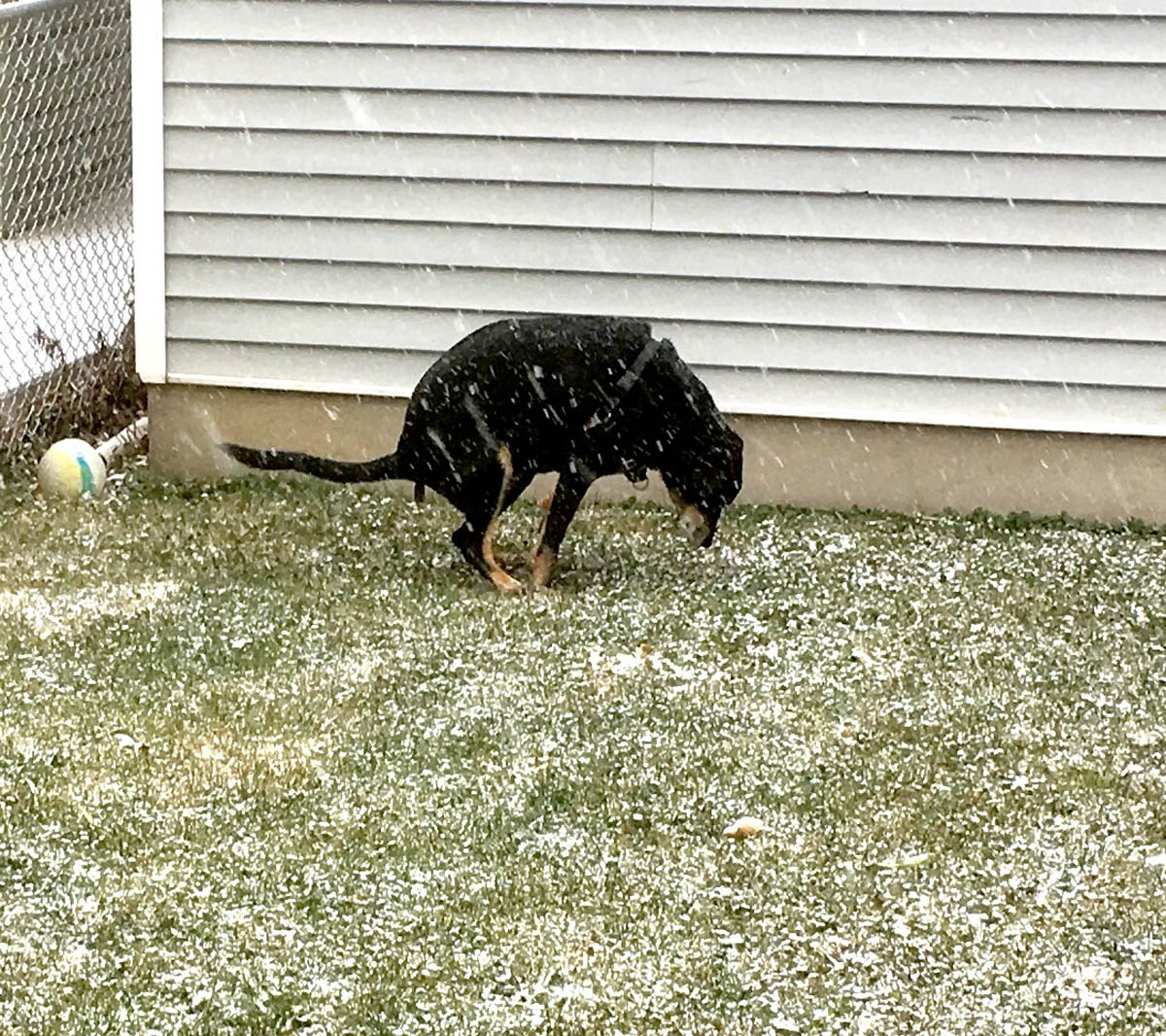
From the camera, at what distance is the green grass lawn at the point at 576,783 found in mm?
3998

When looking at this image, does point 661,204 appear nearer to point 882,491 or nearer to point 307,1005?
point 882,491

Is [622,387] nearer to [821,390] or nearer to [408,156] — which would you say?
[821,390]

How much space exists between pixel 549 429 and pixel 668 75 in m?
1.92

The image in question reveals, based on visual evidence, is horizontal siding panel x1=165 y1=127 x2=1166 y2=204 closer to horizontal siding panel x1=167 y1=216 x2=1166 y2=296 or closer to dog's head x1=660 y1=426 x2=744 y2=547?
horizontal siding panel x1=167 y1=216 x2=1166 y2=296

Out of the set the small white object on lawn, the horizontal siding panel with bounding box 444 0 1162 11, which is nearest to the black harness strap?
the horizontal siding panel with bounding box 444 0 1162 11

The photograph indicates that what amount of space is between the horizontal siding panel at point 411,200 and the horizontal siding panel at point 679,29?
1.88 ft

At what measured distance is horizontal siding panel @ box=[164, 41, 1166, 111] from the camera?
7637 mm

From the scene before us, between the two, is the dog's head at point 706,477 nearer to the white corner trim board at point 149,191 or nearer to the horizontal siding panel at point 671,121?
the horizontal siding panel at point 671,121

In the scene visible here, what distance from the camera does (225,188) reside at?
823cm

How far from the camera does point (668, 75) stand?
785 cm

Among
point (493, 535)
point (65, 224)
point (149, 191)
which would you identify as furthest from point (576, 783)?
point (65, 224)

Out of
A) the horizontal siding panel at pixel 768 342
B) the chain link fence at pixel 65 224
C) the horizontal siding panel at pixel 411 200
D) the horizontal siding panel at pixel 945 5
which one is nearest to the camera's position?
the horizontal siding panel at pixel 945 5

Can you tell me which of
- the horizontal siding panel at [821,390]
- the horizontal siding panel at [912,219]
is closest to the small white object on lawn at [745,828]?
the horizontal siding panel at [821,390]

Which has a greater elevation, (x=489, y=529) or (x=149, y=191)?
(x=149, y=191)
